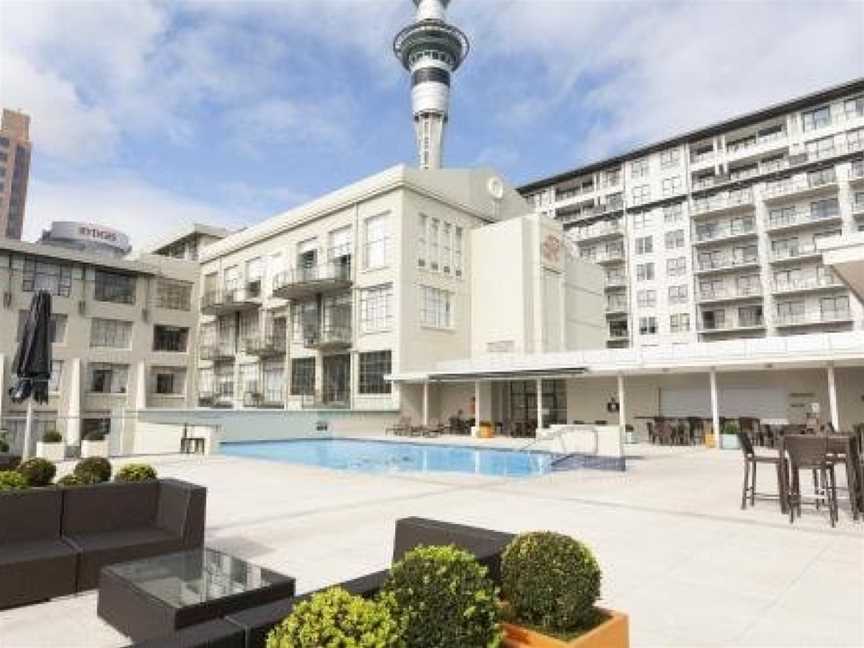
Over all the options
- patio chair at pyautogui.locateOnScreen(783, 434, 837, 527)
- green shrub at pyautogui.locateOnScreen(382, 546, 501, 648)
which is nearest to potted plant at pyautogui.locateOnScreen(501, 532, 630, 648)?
green shrub at pyautogui.locateOnScreen(382, 546, 501, 648)

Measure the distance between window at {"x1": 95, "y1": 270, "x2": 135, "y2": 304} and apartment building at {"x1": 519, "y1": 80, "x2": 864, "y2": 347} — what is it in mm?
32976

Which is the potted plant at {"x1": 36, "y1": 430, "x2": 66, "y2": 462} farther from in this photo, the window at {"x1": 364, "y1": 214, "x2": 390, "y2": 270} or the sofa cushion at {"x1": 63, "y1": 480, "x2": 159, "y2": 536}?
the window at {"x1": 364, "y1": 214, "x2": 390, "y2": 270}

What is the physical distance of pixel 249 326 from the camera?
41.4 metres

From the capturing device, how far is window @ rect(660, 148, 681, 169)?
53.6 meters

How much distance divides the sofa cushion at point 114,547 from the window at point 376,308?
1010 inches

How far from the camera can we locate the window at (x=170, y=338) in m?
41.8

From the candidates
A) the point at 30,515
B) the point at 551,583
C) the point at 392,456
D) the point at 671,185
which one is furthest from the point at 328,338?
the point at 671,185

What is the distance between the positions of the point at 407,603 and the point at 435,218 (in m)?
31.2

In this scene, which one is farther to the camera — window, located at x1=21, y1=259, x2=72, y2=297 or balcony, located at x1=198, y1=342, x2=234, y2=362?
balcony, located at x1=198, y1=342, x2=234, y2=362

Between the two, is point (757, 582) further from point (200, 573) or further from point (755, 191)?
point (755, 191)

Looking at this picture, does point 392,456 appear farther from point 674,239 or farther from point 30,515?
point 674,239

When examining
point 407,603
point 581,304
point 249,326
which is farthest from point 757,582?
point 249,326

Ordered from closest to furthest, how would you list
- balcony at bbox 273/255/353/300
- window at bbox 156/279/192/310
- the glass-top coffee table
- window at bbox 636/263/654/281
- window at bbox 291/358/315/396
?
1. the glass-top coffee table
2. balcony at bbox 273/255/353/300
3. window at bbox 291/358/315/396
4. window at bbox 156/279/192/310
5. window at bbox 636/263/654/281

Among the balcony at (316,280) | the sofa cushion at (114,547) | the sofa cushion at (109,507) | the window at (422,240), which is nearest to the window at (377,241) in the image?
the balcony at (316,280)
